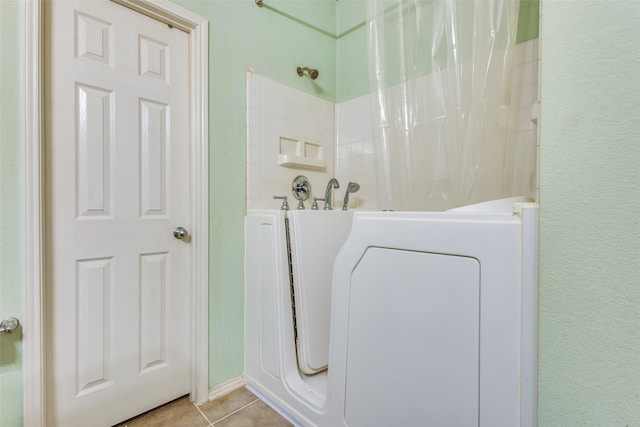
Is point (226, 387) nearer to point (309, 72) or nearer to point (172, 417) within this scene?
point (172, 417)

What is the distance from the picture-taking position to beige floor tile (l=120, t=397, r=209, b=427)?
3.70 feet

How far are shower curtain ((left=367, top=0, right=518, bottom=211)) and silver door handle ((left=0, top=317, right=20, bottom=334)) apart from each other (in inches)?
57.2

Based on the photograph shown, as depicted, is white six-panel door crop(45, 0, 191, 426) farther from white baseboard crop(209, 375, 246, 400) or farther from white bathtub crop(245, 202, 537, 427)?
white bathtub crop(245, 202, 537, 427)

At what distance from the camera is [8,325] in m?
0.87

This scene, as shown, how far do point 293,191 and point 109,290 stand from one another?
970mm

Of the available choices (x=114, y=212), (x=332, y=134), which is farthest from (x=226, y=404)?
(x=332, y=134)

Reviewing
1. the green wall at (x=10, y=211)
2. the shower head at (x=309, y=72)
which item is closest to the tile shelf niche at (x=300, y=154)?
the shower head at (x=309, y=72)

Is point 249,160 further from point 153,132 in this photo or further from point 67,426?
point 67,426

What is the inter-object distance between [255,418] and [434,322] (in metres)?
0.96

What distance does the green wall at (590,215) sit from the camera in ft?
1.55

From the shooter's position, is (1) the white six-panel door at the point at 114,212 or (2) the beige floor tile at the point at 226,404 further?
(2) the beige floor tile at the point at 226,404

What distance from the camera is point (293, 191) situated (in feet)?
5.32

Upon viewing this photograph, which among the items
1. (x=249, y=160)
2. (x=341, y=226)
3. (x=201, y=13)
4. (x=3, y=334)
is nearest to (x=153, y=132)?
(x=249, y=160)

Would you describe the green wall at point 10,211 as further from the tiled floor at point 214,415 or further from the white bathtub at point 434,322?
the white bathtub at point 434,322
